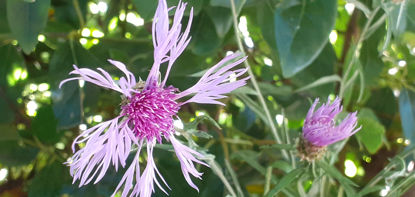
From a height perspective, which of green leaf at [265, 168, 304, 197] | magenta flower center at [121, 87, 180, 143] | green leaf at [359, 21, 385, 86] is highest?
magenta flower center at [121, 87, 180, 143]

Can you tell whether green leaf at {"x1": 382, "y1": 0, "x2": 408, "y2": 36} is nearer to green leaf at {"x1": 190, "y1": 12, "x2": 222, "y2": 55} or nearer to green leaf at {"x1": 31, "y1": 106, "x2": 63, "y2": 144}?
green leaf at {"x1": 190, "y1": 12, "x2": 222, "y2": 55}

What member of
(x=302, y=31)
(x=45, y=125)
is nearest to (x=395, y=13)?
(x=302, y=31)

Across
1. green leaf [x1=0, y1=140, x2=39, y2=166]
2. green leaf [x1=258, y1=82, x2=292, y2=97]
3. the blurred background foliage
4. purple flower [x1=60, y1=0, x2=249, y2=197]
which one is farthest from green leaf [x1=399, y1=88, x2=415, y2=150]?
green leaf [x1=0, y1=140, x2=39, y2=166]

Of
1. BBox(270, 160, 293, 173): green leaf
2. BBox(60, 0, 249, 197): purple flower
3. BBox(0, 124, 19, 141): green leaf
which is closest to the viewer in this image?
BBox(60, 0, 249, 197): purple flower

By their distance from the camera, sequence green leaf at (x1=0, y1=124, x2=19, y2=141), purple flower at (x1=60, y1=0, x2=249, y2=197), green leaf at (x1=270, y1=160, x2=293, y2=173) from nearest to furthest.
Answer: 1. purple flower at (x1=60, y1=0, x2=249, y2=197)
2. green leaf at (x1=270, y1=160, x2=293, y2=173)
3. green leaf at (x1=0, y1=124, x2=19, y2=141)

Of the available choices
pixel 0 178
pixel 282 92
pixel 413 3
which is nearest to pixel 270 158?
pixel 282 92

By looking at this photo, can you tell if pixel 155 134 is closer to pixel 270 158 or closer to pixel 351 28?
pixel 270 158

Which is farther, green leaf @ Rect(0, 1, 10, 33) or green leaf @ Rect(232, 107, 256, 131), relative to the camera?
green leaf @ Rect(232, 107, 256, 131)
